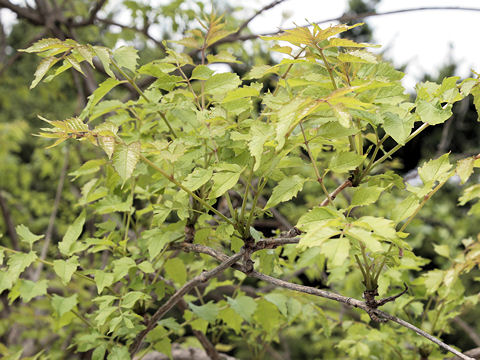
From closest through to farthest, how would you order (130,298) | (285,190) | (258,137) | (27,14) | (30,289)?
(258,137), (285,190), (130,298), (30,289), (27,14)

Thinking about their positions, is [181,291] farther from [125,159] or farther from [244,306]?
[125,159]

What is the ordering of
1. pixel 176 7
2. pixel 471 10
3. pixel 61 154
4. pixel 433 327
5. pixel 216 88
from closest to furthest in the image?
1. pixel 216 88
2. pixel 471 10
3. pixel 433 327
4. pixel 176 7
5. pixel 61 154

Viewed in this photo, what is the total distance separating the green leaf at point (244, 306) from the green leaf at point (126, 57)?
660mm

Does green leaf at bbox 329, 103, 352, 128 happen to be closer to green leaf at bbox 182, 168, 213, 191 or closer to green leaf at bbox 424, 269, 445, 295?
green leaf at bbox 182, 168, 213, 191

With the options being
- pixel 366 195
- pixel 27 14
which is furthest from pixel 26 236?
pixel 27 14

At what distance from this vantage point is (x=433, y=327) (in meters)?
1.31

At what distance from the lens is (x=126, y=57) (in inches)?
35.5

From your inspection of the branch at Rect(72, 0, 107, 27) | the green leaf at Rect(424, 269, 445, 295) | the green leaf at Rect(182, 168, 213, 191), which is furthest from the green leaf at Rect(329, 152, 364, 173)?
the branch at Rect(72, 0, 107, 27)

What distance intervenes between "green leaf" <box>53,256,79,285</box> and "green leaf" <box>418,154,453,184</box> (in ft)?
2.56

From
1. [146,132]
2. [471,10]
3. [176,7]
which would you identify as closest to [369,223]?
[146,132]

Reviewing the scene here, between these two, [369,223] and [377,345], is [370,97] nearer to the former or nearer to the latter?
[369,223]

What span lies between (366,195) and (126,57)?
0.55 metres

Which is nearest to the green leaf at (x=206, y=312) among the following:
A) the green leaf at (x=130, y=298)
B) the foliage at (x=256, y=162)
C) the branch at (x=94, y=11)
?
the foliage at (x=256, y=162)

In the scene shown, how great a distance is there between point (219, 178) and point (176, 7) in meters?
1.77
